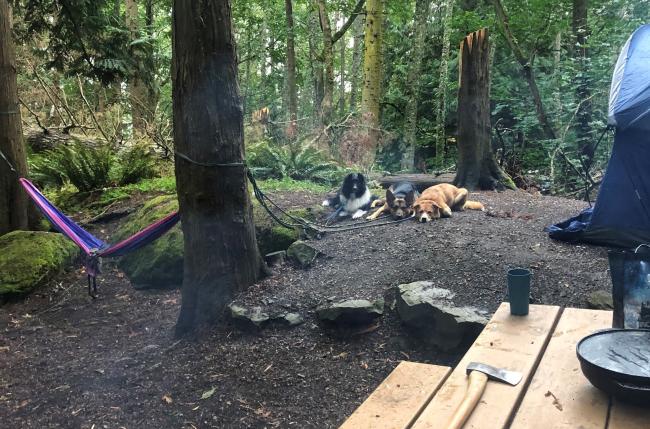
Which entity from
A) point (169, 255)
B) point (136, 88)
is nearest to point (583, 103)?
point (169, 255)

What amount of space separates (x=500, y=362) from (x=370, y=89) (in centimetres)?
1246

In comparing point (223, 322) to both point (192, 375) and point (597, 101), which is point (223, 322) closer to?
point (192, 375)

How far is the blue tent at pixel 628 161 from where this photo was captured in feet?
14.8

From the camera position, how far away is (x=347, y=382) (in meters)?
3.79

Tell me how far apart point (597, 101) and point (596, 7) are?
451 cm

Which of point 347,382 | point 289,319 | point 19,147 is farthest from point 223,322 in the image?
point 19,147

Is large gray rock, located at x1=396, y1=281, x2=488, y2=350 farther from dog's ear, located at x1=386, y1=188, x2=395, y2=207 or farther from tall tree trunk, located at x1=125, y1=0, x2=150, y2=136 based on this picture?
tall tree trunk, located at x1=125, y1=0, x2=150, y2=136

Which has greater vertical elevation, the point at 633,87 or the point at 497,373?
the point at 633,87

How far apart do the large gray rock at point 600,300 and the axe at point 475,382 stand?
2.54 m

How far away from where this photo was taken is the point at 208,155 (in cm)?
450

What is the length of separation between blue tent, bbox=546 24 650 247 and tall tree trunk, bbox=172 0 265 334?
330 cm

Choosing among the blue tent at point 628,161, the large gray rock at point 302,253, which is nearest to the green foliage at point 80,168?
the large gray rock at point 302,253

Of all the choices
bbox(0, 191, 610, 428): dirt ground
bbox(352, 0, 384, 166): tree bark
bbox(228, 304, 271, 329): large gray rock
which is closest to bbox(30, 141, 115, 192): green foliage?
bbox(0, 191, 610, 428): dirt ground

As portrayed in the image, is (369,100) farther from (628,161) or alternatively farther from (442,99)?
(628,161)
